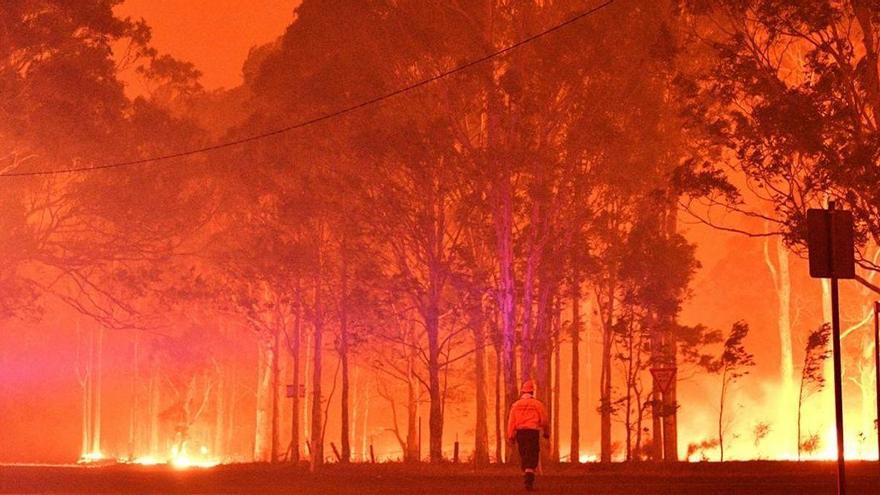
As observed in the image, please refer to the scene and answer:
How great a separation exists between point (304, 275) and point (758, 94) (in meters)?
21.0

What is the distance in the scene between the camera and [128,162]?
39031 millimetres

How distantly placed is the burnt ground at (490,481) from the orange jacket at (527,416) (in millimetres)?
956

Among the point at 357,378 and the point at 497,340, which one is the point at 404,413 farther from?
the point at 497,340

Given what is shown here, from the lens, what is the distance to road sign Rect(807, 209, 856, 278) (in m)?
11.2

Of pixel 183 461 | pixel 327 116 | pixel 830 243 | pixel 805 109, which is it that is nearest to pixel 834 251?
pixel 830 243

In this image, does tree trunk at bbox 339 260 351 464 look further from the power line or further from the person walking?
the person walking

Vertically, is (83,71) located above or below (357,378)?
above

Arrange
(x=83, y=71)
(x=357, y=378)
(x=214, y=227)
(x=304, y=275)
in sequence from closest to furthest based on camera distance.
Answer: (x=83, y=71), (x=304, y=275), (x=214, y=227), (x=357, y=378)

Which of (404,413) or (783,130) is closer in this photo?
(783,130)

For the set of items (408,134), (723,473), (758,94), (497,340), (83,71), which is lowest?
(723,473)

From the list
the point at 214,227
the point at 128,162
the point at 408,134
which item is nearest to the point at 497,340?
the point at 408,134

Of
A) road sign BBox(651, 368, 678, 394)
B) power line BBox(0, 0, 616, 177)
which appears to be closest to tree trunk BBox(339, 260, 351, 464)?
power line BBox(0, 0, 616, 177)

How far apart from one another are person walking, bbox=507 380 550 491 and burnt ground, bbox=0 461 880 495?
22.5 inches

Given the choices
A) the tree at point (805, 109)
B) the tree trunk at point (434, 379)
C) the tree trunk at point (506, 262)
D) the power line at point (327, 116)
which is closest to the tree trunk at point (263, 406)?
the power line at point (327, 116)
